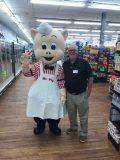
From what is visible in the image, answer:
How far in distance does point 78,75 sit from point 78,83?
0.13 meters

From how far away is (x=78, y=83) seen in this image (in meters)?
3.41

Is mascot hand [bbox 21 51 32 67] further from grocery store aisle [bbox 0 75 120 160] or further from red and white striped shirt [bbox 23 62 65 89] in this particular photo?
grocery store aisle [bbox 0 75 120 160]

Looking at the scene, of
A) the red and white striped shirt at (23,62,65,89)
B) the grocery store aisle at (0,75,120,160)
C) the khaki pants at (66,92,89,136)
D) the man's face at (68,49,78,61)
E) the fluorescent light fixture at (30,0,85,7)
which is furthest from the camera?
the fluorescent light fixture at (30,0,85,7)

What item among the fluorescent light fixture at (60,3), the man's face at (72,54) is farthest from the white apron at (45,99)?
the fluorescent light fixture at (60,3)

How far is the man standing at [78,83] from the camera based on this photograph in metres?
3.40

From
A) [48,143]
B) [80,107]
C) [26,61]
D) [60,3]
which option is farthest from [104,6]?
[48,143]

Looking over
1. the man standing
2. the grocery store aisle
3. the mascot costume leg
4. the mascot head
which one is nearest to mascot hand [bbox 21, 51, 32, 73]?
the mascot costume leg

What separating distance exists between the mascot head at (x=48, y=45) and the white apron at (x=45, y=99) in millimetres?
181

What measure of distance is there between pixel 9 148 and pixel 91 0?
6436mm

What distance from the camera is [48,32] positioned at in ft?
11.4

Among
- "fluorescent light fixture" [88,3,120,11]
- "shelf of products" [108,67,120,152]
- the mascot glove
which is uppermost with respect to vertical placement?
"fluorescent light fixture" [88,3,120,11]

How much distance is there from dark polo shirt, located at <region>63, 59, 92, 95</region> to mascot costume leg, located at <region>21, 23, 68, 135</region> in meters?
0.18

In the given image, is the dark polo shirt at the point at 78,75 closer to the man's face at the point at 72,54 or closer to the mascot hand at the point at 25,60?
the man's face at the point at 72,54

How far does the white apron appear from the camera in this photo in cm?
357
